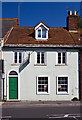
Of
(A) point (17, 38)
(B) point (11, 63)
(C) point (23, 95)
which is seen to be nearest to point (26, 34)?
(A) point (17, 38)

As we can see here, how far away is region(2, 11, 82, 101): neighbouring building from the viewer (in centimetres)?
1773

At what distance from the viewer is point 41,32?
18.7 meters

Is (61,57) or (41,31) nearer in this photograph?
(61,57)

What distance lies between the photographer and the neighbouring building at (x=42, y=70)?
17.7 meters

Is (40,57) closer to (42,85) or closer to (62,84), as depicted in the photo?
(42,85)

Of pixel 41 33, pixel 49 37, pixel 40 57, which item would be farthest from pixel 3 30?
pixel 40 57

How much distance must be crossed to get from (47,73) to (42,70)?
1.90 feet

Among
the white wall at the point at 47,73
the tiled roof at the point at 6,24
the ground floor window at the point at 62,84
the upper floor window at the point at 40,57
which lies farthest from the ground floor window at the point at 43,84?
the tiled roof at the point at 6,24

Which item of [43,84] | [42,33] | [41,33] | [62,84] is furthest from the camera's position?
[42,33]

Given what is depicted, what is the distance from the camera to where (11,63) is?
17.9 m

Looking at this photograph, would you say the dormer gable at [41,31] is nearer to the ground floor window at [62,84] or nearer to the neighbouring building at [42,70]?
the neighbouring building at [42,70]

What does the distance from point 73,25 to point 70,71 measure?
243 inches

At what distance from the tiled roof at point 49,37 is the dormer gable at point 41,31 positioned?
468 mm

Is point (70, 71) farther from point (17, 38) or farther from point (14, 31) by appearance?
point (14, 31)
